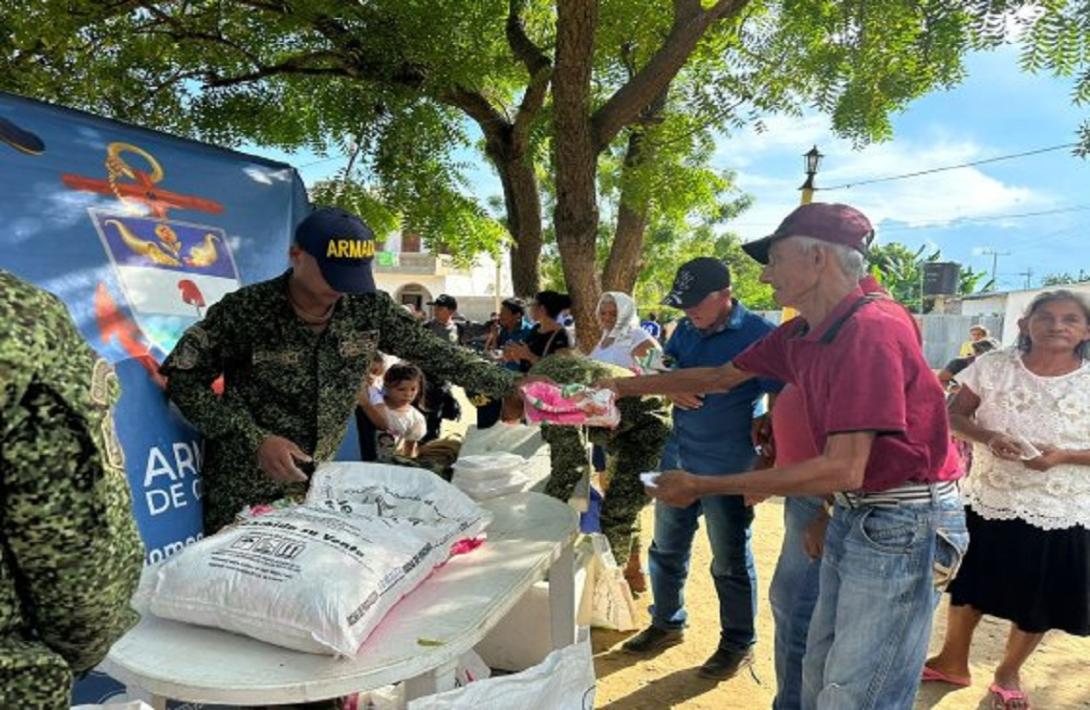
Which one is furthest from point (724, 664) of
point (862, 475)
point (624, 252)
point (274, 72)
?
point (624, 252)

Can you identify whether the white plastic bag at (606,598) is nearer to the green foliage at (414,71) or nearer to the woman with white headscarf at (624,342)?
the woman with white headscarf at (624,342)

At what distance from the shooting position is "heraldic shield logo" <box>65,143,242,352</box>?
2.89m

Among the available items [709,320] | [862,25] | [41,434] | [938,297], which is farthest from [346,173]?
[938,297]

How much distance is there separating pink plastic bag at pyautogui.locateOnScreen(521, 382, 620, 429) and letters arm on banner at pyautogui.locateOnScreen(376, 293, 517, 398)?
0.31 feet

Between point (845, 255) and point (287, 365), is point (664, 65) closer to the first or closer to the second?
point (845, 255)

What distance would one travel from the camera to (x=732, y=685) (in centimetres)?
367

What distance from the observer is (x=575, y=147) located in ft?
13.8

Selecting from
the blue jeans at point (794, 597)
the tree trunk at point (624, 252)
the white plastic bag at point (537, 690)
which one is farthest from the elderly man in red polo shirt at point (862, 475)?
the tree trunk at point (624, 252)

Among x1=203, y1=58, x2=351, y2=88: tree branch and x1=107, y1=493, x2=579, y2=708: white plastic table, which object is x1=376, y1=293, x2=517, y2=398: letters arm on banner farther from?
x1=203, y1=58, x2=351, y2=88: tree branch

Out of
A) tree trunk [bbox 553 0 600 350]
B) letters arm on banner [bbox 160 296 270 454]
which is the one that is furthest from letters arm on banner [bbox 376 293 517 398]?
tree trunk [bbox 553 0 600 350]

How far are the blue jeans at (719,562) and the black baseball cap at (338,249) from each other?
1.93 m

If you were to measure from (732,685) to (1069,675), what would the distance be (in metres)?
1.74

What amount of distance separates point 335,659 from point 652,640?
2766mm

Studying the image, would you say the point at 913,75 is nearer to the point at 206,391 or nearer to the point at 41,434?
the point at 206,391
